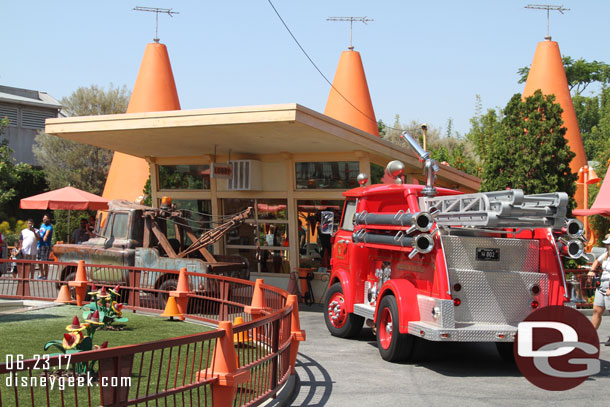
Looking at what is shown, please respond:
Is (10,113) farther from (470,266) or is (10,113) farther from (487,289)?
(487,289)

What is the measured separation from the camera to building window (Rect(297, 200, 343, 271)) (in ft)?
55.6

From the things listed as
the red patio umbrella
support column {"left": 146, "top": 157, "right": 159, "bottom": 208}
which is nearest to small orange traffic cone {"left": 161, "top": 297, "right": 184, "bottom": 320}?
support column {"left": 146, "top": 157, "right": 159, "bottom": 208}

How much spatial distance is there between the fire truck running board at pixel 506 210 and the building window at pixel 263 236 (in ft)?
29.4

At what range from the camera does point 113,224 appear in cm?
1538

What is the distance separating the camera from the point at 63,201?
2088cm

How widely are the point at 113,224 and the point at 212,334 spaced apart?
33.9ft

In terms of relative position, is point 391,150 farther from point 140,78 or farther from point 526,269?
point 140,78

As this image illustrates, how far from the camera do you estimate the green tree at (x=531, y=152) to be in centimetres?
1567

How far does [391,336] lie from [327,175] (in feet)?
26.0

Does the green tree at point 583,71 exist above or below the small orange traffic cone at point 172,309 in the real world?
above

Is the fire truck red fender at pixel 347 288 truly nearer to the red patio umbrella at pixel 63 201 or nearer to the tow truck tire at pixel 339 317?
the tow truck tire at pixel 339 317

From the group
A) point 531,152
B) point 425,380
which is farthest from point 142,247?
point 531,152

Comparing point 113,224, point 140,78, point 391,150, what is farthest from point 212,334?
point 140,78

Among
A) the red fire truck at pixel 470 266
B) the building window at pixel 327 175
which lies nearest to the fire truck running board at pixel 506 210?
the red fire truck at pixel 470 266
